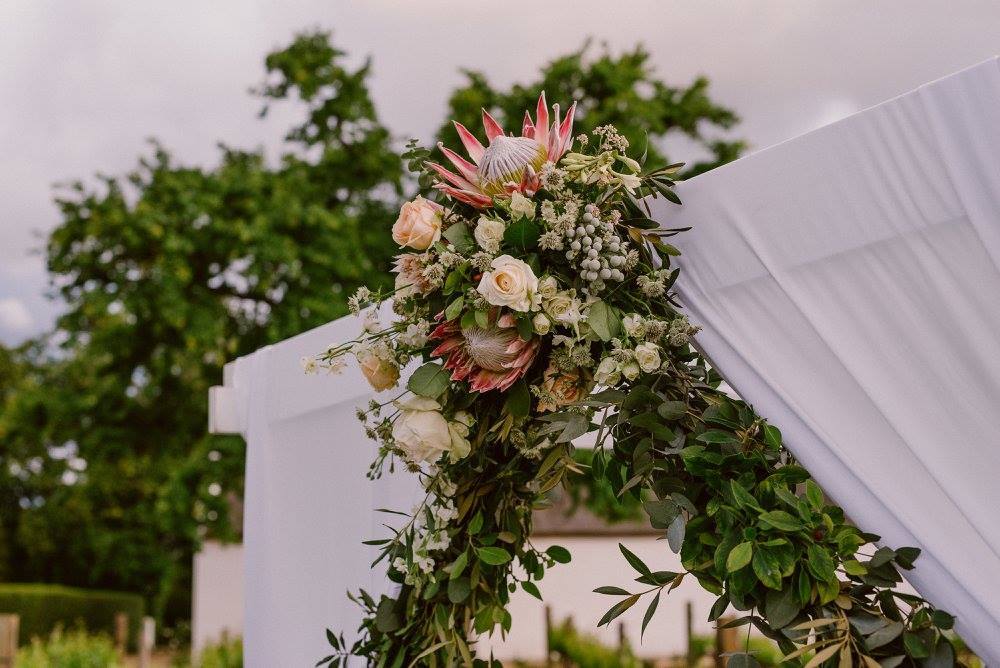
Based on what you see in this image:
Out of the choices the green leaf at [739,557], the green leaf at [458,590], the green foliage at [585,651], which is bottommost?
the green foliage at [585,651]

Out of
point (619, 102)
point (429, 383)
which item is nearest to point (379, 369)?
point (429, 383)

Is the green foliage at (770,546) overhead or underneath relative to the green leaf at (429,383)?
underneath

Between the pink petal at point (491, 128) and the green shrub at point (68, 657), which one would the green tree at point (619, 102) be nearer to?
the green shrub at point (68, 657)

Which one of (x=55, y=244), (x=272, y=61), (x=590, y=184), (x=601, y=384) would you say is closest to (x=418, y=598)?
(x=601, y=384)

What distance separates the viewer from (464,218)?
1.62 metres

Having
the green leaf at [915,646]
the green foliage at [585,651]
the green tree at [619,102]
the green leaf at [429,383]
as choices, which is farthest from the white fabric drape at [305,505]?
the green tree at [619,102]

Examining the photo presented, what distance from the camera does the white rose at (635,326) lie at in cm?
142

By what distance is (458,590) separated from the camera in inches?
65.6

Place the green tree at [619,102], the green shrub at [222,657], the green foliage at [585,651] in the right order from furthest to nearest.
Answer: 1. the green tree at [619,102]
2. the green foliage at [585,651]
3. the green shrub at [222,657]

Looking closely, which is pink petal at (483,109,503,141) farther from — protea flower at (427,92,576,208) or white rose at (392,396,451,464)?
white rose at (392,396,451,464)

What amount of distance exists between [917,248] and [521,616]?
14.3 metres

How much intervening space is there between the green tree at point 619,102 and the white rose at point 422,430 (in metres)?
8.65

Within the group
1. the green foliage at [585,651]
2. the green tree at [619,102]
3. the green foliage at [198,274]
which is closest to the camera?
the green foliage at [585,651]

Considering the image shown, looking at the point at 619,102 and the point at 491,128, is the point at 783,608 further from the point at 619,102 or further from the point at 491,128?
the point at 619,102
